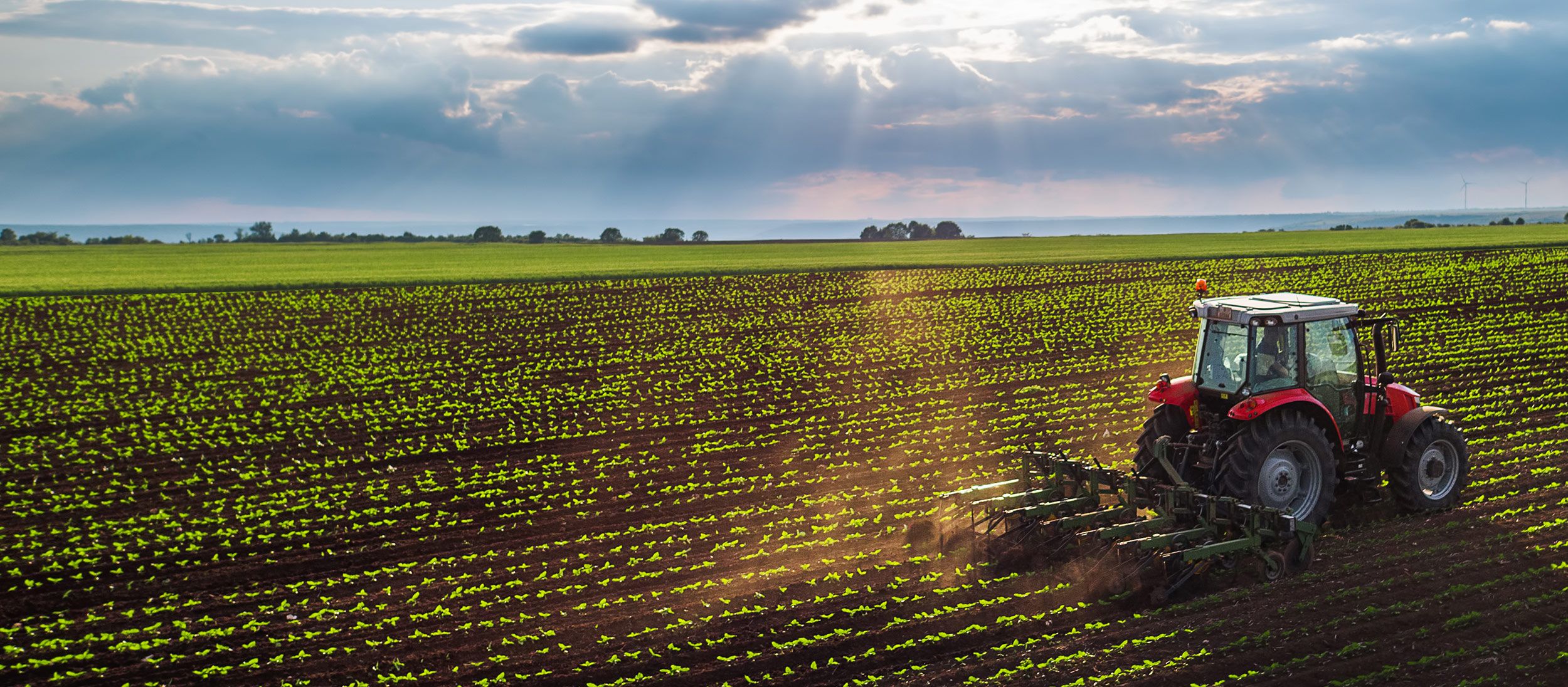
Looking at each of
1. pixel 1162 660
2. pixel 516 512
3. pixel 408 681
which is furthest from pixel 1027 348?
pixel 408 681

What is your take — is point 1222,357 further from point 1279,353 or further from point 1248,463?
point 1248,463

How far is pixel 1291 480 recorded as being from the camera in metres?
11.6

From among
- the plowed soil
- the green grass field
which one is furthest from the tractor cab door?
the green grass field

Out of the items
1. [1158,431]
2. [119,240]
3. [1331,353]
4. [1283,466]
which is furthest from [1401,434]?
[119,240]

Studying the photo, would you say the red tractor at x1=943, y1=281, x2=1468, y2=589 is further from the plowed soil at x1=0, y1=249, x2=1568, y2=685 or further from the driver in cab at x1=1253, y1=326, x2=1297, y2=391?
the plowed soil at x1=0, y1=249, x2=1568, y2=685

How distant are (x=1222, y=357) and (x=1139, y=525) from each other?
2625mm

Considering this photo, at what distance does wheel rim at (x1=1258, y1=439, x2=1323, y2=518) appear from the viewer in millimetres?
11422

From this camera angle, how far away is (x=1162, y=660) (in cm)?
911

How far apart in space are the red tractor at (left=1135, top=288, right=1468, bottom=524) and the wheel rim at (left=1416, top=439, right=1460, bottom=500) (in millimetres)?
13

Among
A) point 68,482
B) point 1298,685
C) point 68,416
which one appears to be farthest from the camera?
point 68,416

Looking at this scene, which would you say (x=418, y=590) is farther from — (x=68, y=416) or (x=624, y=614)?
(x=68, y=416)

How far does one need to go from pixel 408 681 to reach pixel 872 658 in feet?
12.5

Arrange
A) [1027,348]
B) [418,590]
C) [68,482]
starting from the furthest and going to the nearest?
[1027,348] → [68,482] → [418,590]

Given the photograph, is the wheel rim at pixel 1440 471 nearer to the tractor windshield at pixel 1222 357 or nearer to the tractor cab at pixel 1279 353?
the tractor cab at pixel 1279 353
